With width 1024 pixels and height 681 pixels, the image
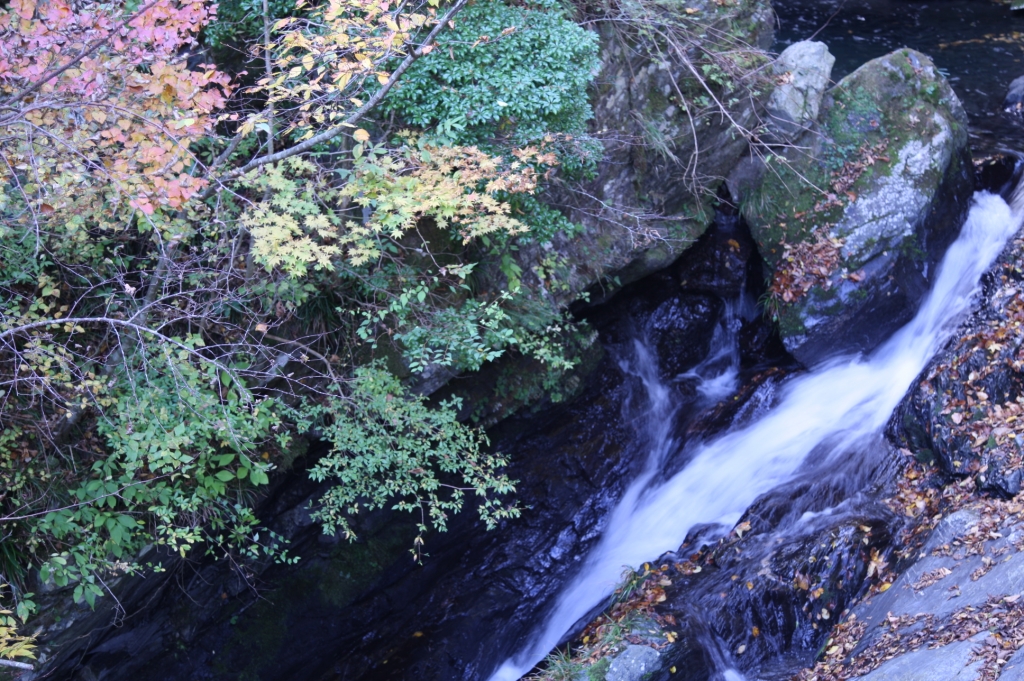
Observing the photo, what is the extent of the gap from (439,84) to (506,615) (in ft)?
15.5

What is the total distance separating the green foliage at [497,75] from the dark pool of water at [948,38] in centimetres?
477

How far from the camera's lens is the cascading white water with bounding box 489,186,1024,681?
22.4 ft

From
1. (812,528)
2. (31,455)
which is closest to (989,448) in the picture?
(812,528)

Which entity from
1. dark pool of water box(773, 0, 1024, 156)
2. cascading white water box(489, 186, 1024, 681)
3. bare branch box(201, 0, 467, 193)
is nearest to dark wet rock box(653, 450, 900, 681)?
cascading white water box(489, 186, 1024, 681)

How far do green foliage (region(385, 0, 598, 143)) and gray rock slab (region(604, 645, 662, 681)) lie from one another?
3909 mm

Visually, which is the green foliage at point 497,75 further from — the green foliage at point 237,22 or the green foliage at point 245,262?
the green foliage at point 237,22

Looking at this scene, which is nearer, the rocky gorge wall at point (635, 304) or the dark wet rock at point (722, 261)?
the rocky gorge wall at point (635, 304)

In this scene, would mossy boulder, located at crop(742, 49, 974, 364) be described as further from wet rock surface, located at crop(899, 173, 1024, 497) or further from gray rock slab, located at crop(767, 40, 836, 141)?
wet rock surface, located at crop(899, 173, 1024, 497)

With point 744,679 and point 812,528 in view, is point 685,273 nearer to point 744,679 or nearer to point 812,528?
point 812,528

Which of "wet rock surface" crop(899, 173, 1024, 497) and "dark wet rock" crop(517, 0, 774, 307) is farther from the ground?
"dark wet rock" crop(517, 0, 774, 307)

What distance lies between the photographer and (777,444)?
711cm

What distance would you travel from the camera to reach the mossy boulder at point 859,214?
7562 millimetres

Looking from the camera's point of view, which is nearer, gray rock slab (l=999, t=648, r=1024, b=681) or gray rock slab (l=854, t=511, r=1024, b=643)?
gray rock slab (l=999, t=648, r=1024, b=681)

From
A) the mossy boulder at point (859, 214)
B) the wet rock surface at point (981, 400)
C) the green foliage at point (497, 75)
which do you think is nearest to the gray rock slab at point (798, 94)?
the mossy boulder at point (859, 214)
